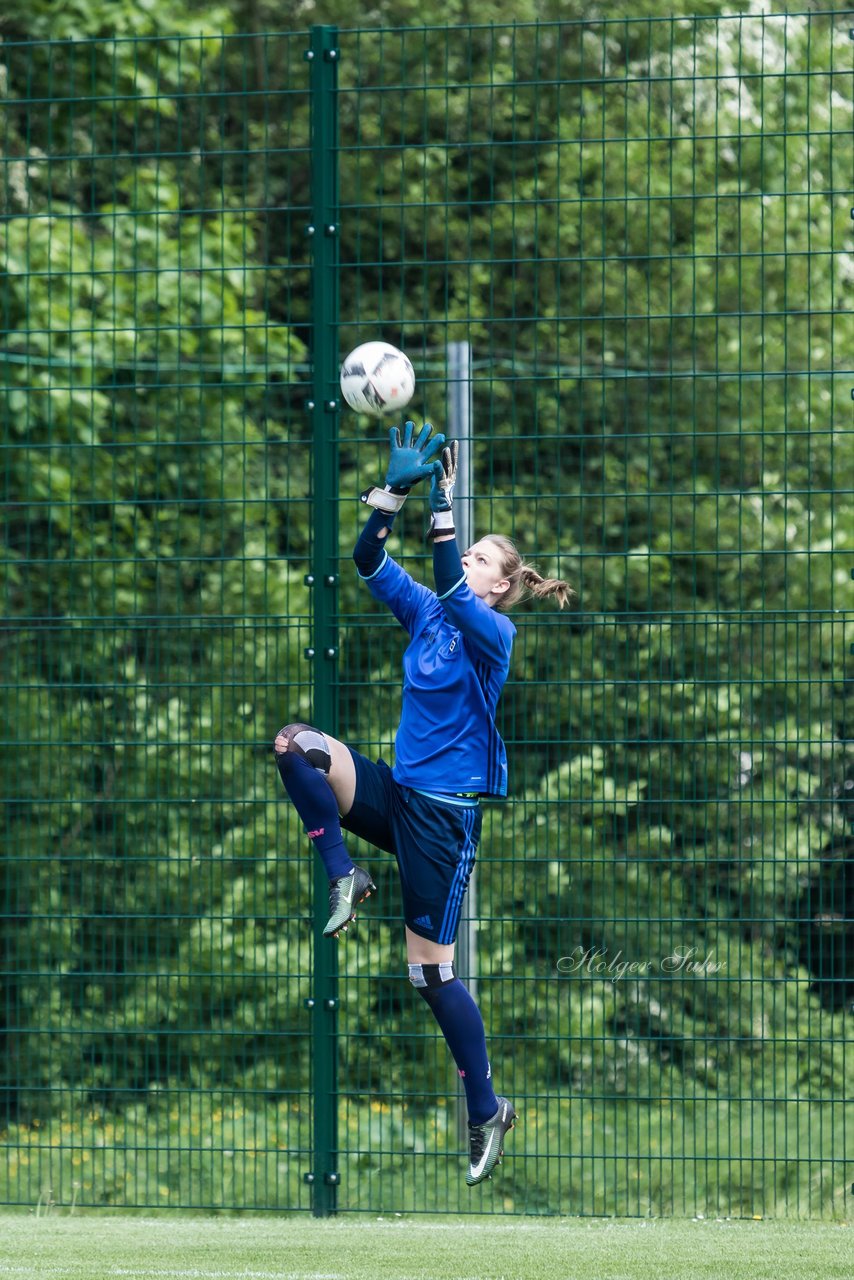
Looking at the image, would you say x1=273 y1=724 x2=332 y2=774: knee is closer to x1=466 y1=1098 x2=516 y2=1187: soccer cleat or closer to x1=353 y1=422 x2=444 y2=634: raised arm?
x1=353 y1=422 x2=444 y2=634: raised arm

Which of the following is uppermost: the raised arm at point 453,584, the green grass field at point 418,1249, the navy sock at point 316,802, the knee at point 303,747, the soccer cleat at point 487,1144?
Answer: the raised arm at point 453,584

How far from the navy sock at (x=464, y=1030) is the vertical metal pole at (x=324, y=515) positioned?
1047 millimetres

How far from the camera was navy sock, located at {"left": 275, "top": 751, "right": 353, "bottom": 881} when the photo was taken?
203 inches

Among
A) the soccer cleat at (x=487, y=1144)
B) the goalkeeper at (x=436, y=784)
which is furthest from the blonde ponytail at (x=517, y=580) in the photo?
the soccer cleat at (x=487, y=1144)

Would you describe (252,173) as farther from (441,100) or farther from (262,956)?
(262,956)

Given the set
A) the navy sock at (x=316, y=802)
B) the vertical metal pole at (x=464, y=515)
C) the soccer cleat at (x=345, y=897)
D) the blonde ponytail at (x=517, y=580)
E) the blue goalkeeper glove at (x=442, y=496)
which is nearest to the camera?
the blue goalkeeper glove at (x=442, y=496)

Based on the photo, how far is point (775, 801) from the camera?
5941mm

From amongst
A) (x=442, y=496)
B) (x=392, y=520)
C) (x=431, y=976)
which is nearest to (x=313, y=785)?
(x=431, y=976)

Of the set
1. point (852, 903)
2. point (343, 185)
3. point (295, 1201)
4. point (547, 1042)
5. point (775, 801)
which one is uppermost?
point (343, 185)

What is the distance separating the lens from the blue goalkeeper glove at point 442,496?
15.9ft

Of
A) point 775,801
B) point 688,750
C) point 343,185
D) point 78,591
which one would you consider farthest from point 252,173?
point 775,801

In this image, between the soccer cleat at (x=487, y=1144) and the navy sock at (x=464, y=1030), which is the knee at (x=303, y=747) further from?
the soccer cleat at (x=487, y=1144)

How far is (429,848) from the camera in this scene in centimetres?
520

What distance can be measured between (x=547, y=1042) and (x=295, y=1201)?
115cm
